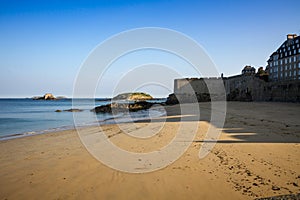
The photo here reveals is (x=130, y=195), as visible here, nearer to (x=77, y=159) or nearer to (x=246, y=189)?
(x=246, y=189)

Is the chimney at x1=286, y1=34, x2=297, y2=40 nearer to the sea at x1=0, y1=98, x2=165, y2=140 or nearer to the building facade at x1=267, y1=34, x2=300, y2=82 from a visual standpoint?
the building facade at x1=267, y1=34, x2=300, y2=82

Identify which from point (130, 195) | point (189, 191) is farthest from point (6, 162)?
point (189, 191)

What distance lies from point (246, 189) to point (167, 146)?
3472mm

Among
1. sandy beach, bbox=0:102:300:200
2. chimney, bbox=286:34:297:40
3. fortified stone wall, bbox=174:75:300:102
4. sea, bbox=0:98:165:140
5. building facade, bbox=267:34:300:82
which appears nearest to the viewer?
sandy beach, bbox=0:102:300:200

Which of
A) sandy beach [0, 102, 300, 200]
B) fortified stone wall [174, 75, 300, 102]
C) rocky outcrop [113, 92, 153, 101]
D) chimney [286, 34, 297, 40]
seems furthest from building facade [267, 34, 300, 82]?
rocky outcrop [113, 92, 153, 101]

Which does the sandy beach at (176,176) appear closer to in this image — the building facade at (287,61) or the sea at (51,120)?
the sea at (51,120)

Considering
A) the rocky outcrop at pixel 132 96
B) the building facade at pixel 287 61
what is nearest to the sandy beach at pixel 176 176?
the building facade at pixel 287 61

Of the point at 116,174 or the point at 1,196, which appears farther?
the point at 116,174

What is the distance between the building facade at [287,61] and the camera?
105 ft

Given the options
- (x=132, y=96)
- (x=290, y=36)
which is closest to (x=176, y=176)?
(x=290, y=36)

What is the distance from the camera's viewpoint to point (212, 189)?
135 inches

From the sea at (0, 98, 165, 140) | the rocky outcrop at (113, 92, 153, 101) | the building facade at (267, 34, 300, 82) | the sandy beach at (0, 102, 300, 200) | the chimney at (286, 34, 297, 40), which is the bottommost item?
the sea at (0, 98, 165, 140)

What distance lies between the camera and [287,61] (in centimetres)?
3369

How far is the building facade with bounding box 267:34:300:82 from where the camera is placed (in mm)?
31891
